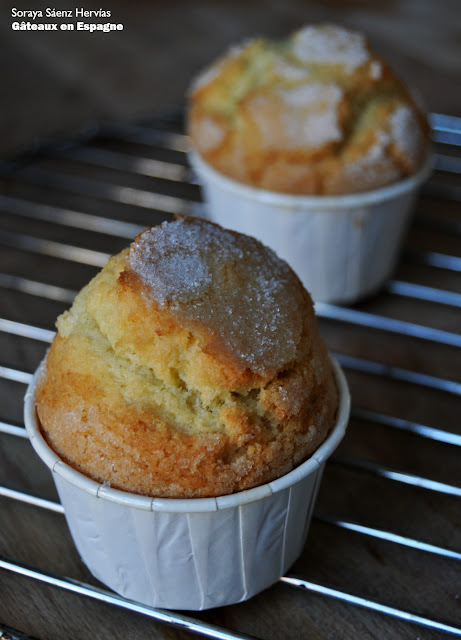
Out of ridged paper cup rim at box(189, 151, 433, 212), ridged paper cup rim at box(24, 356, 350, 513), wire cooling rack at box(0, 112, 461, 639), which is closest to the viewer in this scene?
ridged paper cup rim at box(24, 356, 350, 513)

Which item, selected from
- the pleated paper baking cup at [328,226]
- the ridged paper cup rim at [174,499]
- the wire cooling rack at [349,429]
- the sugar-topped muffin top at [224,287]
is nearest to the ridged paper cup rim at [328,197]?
the pleated paper baking cup at [328,226]

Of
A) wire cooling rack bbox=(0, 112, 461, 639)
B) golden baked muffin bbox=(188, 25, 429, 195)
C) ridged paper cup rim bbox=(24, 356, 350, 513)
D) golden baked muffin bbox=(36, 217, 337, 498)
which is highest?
golden baked muffin bbox=(188, 25, 429, 195)

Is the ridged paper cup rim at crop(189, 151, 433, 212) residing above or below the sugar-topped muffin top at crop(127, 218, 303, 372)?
below

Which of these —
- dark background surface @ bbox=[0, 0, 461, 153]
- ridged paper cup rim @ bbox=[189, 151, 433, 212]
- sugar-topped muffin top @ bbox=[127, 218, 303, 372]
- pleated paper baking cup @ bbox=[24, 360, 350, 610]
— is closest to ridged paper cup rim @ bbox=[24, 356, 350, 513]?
pleated paper baking cup @ bbox=[24, 360, 350, 610]

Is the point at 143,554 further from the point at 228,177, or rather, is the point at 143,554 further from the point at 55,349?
the point at 228,177

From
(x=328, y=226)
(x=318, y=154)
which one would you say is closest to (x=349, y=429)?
(x=328, y=226)

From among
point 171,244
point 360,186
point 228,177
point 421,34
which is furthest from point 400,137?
point 421,34

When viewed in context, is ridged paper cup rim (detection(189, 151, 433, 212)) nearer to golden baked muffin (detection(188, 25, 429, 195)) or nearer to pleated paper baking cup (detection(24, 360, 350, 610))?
golden baked muffin (detection(188, 25, 429, 195))

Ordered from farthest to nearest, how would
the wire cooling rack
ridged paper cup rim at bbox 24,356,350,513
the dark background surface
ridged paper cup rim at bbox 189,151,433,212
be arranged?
the dark background surface < ridged paper cup rim at bbox 189,151,433,212 < the wire cooling rack < ridged paper cup rim at bbox 24,356,350,513

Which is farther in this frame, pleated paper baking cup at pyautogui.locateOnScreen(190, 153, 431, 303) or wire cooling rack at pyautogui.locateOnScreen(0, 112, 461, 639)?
pleated paper baking cup at pyautogui.locateOnScreen(190, 153, 431, 303)
